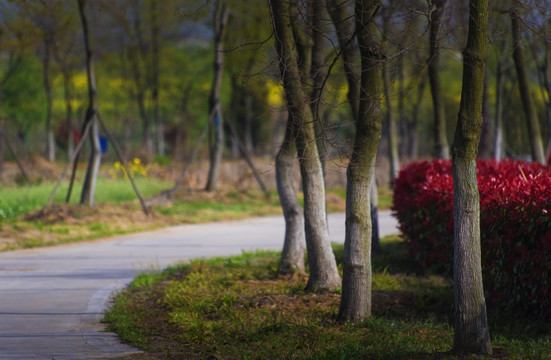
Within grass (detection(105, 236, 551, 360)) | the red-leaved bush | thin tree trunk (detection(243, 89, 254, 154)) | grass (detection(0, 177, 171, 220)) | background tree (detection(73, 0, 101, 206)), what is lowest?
grass (detection(105, 236, 551, 360))

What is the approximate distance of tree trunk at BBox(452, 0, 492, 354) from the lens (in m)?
5.40

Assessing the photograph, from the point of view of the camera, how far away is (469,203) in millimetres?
5441

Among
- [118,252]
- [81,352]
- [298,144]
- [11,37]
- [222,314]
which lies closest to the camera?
[81,352]

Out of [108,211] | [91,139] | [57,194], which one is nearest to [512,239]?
[108,211]

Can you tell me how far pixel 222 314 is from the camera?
716cm

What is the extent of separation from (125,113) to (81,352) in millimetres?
56886

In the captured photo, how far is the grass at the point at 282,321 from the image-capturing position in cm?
577

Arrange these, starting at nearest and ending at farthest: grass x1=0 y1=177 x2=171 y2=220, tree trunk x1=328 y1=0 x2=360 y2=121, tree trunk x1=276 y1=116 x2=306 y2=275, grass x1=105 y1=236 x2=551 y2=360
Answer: grass x1=105 y1=236 x2=551 y2=360
tree trunk x1=328 y1=0 x2=360 y2=121
tree trunk x1=276 y1=116 x2=306 y2=275
grass x1=0 y1=177 x2=171 y2=220

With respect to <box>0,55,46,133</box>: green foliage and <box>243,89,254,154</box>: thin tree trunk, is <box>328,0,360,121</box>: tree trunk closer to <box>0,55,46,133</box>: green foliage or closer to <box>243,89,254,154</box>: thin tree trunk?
<box>243,89,254,154</box>: thin tree trunk

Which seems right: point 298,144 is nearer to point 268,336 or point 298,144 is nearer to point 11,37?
point 268,336

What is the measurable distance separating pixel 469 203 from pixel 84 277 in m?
6.37

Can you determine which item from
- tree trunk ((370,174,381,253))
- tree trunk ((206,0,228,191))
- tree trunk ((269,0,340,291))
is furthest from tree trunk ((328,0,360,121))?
tree trunk ((206,0,228,191))

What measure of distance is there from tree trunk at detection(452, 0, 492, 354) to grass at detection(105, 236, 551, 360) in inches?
9.5

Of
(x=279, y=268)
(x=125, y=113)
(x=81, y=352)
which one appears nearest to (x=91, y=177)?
(x=279, y=268)
